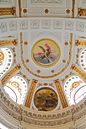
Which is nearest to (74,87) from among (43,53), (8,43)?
(43,53)

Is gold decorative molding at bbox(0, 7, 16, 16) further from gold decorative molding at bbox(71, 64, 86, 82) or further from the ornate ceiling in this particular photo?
gold decorative molding at bbox(71, 64, 86, 82)

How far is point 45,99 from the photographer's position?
18.9 m

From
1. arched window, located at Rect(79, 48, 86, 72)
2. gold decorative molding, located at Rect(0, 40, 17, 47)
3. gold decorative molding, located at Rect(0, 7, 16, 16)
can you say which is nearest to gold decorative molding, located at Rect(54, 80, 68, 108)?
arched window, located at Rect(79, 48, 86, 72)

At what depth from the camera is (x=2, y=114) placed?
609 inches

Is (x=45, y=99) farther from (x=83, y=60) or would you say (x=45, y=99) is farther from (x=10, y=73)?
(x=83, y=60)

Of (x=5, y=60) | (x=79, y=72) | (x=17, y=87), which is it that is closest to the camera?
(x=5, y=60)

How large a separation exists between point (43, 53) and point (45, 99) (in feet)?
8.07

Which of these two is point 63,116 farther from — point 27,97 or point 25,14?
point 25,14

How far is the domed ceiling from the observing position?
16625 mm

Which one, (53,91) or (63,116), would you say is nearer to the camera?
(63,116)

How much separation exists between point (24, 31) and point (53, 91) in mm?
3756

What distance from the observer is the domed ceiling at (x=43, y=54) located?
1662 centimetres

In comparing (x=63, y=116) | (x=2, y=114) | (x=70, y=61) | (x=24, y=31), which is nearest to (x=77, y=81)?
(x=70, y=61)

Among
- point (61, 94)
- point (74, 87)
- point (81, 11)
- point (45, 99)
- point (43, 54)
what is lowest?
point (45, 99)
